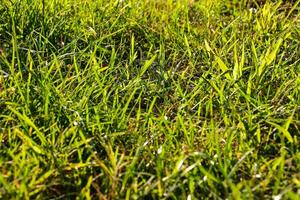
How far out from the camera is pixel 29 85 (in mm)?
1824

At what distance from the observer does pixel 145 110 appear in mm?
1994

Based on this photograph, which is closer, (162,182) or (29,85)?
(162,182)

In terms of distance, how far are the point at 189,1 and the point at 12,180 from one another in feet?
6.17

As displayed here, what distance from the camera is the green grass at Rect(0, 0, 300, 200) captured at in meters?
1.45

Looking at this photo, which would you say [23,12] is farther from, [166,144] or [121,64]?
[166,144]

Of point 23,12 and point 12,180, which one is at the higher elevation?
point 23,12

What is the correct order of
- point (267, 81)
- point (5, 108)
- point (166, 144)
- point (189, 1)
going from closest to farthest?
point (166, 144), point (5, 108), point (267, 81), point (189, 1)

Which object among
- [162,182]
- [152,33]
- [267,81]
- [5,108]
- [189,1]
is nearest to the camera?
[162,182]

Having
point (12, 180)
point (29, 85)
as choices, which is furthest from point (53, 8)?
point (12, 180)

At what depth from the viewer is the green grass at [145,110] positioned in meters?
1.45

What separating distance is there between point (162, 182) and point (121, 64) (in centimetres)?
84

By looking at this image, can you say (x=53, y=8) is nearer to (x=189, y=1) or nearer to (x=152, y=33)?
(x=152, y=33)

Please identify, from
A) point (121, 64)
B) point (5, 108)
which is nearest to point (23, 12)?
point (121, 64)

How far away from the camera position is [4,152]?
1540 millimetres
